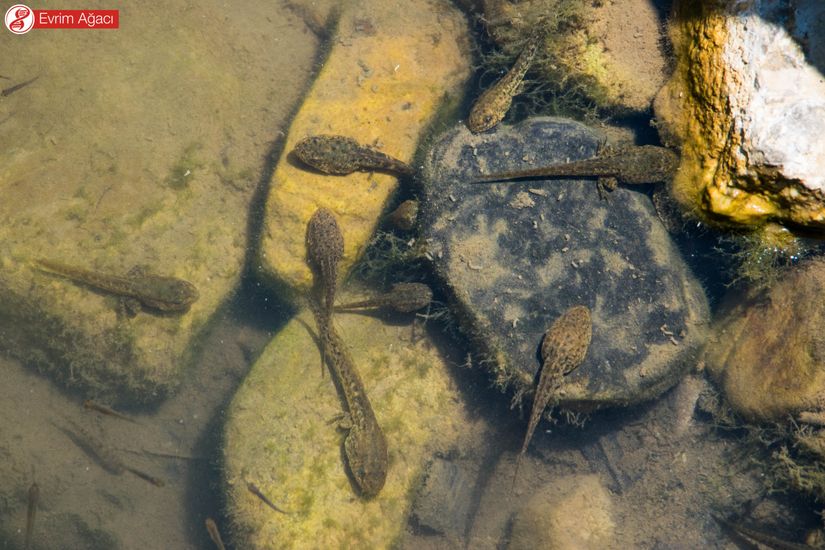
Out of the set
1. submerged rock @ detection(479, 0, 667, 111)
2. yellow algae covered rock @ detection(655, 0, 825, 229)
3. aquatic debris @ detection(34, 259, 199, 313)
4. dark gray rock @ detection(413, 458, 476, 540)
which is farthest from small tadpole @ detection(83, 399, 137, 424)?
yellow algae covered rock @ detection(655, 0, 825, 229)

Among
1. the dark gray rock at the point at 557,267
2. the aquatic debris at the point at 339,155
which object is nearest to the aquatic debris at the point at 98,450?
the aquatic debris at the point at 339,155

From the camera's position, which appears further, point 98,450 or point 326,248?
point 98,450

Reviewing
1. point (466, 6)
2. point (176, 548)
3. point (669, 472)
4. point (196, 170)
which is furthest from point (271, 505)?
point (466, 6)

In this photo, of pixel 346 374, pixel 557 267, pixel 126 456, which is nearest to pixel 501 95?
pixel 557 267

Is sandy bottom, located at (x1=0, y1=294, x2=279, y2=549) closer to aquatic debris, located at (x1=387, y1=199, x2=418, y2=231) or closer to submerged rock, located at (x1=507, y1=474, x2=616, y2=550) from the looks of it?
aquatic debris, located at (x1=387, y1=199, x2=418, y2=231)

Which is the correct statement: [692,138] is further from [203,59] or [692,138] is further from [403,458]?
[203,59]

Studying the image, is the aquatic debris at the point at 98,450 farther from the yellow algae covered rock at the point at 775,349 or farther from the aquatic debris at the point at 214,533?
the yellow algae covered rock at the point at 775,349

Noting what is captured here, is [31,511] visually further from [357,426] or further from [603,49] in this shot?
[603,49]
